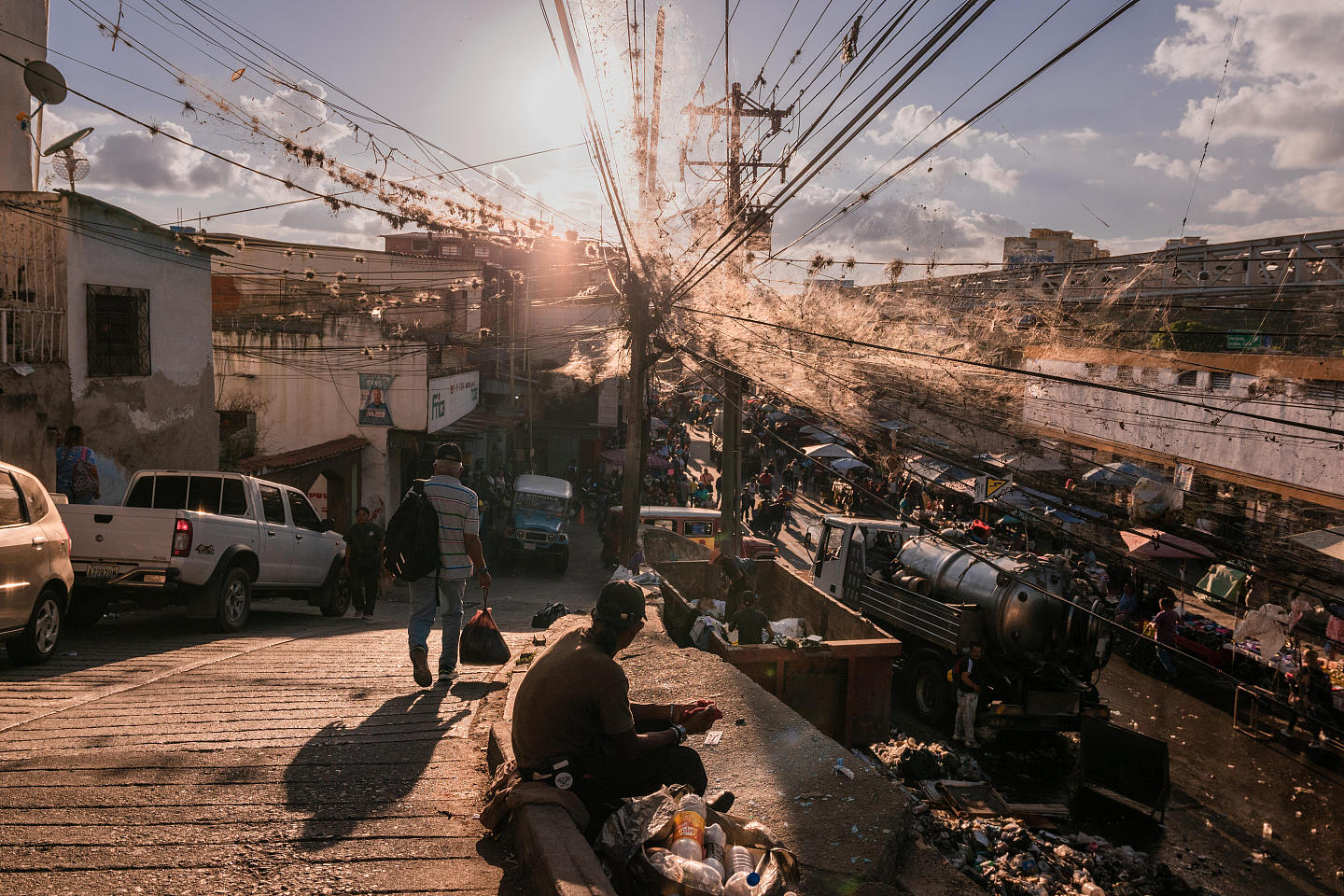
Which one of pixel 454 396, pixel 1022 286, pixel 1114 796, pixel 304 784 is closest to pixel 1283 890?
pixel 1114 796

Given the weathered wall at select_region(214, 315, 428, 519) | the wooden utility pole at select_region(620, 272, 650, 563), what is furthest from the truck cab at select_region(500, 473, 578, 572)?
the wooden utility pole at select_region(620, 272, 650, 563)

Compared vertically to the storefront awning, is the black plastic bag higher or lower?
lower

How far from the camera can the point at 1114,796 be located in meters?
9.99

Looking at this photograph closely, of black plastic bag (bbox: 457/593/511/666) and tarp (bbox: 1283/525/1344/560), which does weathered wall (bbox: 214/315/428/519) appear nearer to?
black plastic bag (bbox: 457/593/511/666)

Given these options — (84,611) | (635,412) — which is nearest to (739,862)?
(84,611)

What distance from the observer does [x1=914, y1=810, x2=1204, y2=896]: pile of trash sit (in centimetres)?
627

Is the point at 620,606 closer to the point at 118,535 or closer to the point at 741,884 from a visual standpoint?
the point at 741,884

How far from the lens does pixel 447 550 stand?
6113 millimetres

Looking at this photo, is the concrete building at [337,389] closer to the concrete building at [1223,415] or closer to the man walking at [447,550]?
the concrete building at [1223,415]

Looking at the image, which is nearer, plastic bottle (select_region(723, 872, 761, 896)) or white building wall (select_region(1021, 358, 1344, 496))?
plastic bottle (select_region(723, 872, 761, 896))

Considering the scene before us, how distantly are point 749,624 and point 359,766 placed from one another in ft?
20.8

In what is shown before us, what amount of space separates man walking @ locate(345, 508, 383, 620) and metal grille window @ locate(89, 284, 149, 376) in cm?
500

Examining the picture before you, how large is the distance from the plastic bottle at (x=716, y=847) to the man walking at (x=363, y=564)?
1035cm

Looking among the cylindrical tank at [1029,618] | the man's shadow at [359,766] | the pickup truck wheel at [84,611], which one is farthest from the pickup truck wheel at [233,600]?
the cylindrical tank at [1029,618]
